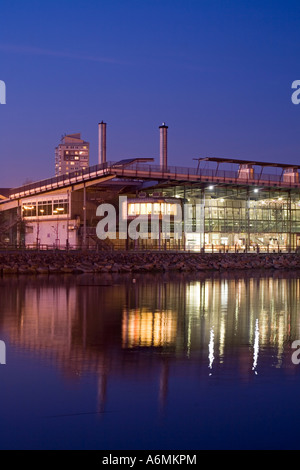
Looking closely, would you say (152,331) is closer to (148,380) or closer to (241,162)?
(148,380)

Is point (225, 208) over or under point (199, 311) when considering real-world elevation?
over

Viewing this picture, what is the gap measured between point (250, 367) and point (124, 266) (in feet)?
111

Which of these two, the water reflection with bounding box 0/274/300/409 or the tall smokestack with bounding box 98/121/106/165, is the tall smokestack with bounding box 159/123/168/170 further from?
the water reflection with bounding box 0/274/300/409

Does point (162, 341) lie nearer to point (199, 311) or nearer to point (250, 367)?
point (250, 367)

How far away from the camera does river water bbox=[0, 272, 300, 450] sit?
7.06 metres

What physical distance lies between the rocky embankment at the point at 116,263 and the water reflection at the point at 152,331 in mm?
15324

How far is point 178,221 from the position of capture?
8094 cm

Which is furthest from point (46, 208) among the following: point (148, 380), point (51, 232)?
point (148, 380)

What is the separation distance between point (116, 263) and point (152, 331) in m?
31.4

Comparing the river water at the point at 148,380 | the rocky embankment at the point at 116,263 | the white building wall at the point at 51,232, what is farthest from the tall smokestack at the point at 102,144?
the river water at the point at 148,380

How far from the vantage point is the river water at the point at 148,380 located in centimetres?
706

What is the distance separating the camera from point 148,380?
942 cm

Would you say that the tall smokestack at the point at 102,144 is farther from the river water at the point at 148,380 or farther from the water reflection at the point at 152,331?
the river water at the point at 148,380

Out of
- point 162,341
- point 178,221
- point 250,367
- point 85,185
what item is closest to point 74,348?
point 162,341
